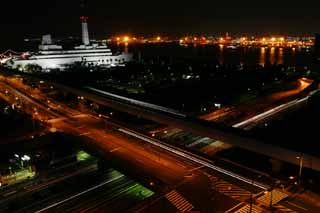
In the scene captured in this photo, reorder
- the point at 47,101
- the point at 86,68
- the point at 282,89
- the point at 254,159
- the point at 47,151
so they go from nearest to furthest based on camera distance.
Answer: the point at 254,159, the point at 47,151, the point at 47,101, the point at 282,89, the point at 86,68

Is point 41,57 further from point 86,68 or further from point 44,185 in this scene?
point 44,185

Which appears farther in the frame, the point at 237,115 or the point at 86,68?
the point at 86,68

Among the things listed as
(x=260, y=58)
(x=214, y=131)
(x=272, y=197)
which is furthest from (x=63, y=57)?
(x=260, y=58)

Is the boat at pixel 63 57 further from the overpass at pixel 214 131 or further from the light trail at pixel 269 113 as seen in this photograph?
the light trail at pixel 269 113

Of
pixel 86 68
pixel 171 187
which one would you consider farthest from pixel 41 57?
pixel 171 187

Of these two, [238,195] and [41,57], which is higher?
[41,57]

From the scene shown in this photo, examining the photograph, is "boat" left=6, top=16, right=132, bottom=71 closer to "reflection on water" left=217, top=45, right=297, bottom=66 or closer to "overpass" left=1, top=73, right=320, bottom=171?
"overpass" left=1, top=73, right=320, bottom=171
